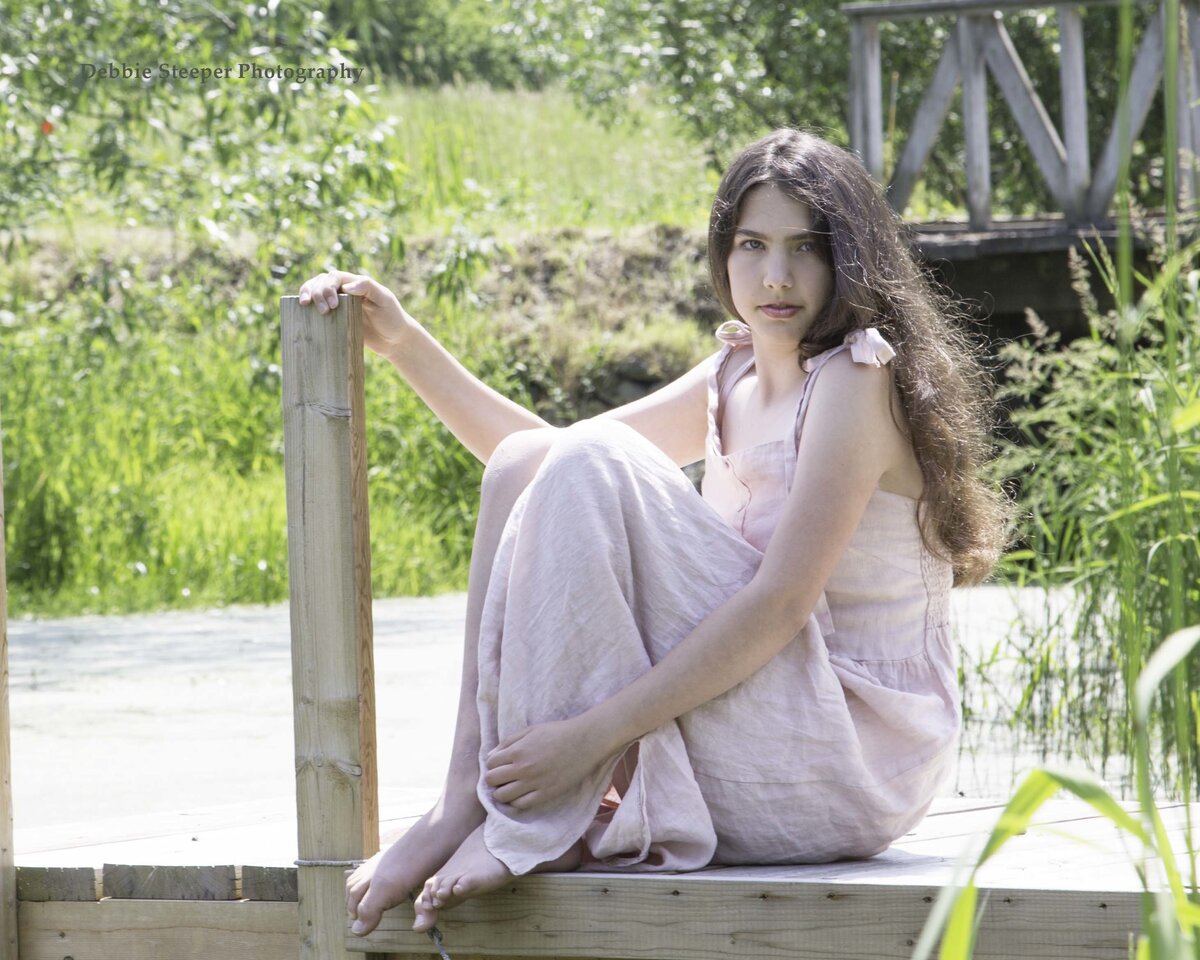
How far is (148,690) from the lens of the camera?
4992mm

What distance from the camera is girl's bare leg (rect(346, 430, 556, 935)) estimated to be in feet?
5.84

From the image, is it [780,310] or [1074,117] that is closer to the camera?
[780,310]

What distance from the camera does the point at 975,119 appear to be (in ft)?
22.7

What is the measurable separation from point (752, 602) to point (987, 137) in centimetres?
560

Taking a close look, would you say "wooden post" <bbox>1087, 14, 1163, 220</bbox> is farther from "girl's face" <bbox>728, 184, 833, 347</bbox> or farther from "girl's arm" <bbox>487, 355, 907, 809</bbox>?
"girl's arm" <bbox>487, 355, 907, 809</bbox>

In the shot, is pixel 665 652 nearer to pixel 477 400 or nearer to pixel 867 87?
pixel 477 400

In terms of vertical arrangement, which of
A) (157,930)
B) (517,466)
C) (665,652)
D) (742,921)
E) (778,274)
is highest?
(778,274)

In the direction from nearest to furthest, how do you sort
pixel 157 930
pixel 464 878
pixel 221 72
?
pixel 464 878, pixel 157 930, pixel 221 72

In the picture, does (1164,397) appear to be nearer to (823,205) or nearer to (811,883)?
(823,205)

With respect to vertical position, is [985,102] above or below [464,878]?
above

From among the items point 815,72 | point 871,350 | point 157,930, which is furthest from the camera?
point 815,72

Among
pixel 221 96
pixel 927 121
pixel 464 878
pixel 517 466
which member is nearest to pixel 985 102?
pixel 927 121

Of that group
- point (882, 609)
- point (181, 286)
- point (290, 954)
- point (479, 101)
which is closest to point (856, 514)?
point (882, 609)

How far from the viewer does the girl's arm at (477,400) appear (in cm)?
214
